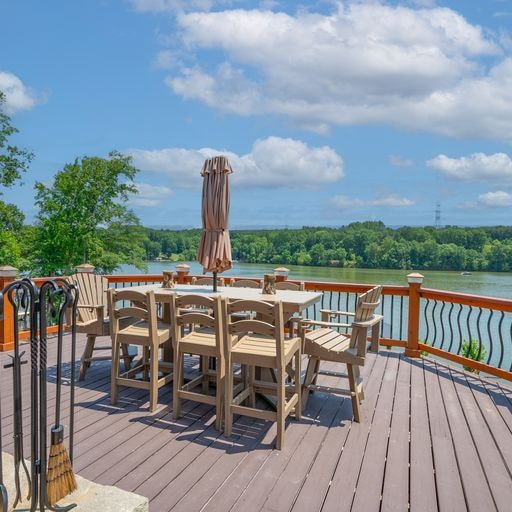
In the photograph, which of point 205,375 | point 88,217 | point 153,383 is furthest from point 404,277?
point 153,383

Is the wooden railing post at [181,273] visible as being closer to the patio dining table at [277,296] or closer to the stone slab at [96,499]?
the patio dining table at [277,296]

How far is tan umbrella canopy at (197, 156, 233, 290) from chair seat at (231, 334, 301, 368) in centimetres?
136

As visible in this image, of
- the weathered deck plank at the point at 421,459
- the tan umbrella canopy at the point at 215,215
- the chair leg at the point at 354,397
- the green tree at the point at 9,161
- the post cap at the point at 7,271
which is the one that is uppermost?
the green tree at the point at 9,161

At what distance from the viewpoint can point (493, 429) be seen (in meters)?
3.36

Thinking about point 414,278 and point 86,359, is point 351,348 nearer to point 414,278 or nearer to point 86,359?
point 414,278

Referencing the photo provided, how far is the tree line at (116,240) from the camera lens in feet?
71.9

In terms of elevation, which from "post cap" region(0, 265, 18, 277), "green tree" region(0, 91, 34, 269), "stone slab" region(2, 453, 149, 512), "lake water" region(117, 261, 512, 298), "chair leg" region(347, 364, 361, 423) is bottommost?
"lake water" region(117, 261, 512, 298)

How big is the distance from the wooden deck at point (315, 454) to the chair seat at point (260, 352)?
594 mm

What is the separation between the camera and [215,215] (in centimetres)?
451

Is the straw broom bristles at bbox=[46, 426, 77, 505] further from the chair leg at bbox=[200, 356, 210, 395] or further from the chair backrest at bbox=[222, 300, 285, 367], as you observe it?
the chair leg at bbox=[200, 356, 210, 395]

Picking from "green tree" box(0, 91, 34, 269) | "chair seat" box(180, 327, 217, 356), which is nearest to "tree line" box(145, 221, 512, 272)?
"green tree" box(0, 91, 34, 269)

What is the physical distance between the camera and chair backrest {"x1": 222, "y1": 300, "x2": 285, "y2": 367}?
9.68ft

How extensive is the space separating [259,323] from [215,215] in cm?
183

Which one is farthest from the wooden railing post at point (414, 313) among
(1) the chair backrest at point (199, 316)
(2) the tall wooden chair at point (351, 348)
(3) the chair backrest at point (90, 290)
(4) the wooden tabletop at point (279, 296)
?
(3) the chair backrest at point (90, 290)
